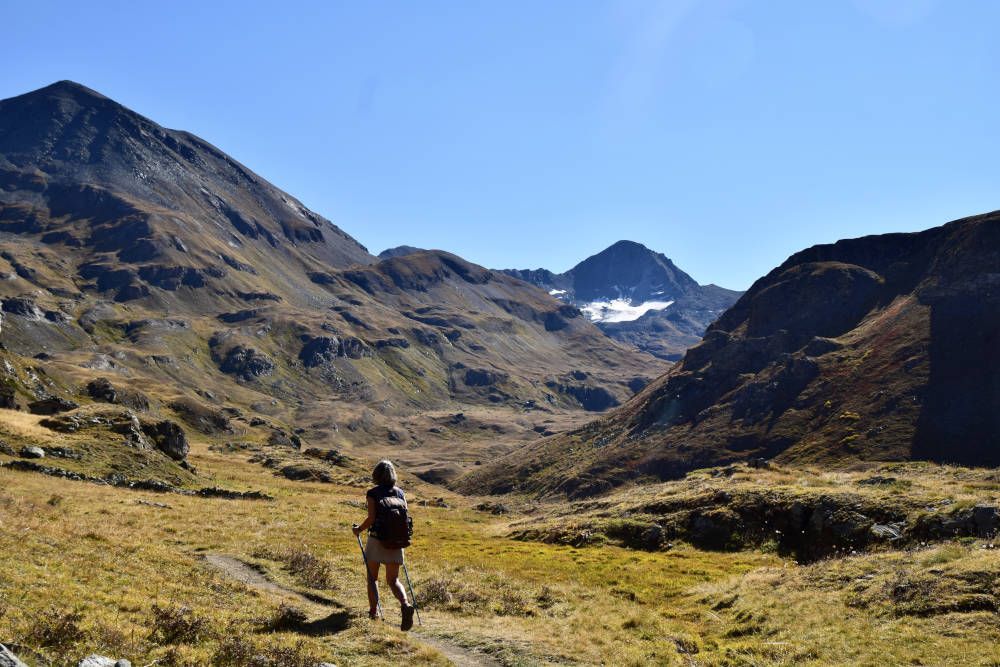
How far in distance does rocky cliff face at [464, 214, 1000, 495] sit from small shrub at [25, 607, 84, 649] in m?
105

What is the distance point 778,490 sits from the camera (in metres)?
42.4

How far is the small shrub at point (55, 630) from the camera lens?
1099 cm

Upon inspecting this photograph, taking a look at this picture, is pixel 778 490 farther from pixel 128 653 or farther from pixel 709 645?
pixel 128 653

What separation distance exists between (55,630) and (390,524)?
6.72 metres

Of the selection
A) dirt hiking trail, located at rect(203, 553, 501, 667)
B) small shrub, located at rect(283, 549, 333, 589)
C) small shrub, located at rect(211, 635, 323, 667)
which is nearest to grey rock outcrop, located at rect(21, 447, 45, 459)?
dirt hiking trail, located at rect(203, 553, 501, 667)

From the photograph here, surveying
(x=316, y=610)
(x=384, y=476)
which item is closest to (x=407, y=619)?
(x=384, y=476)

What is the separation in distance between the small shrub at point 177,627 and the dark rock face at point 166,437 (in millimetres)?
57835

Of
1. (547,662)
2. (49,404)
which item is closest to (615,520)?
(547,662)

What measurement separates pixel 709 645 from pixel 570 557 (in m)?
22.6

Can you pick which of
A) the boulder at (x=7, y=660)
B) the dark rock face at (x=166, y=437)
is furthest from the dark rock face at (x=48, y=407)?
the boulder at (x=7, y=660)

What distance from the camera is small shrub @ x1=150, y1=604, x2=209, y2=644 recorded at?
12.6m

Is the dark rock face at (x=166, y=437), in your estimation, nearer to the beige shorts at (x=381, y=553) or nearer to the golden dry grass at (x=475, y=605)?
the golden dry grass at (x=475, y=605)

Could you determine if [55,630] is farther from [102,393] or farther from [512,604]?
[102,393]

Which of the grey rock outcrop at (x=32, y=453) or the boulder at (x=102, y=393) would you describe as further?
the boulder at (x=102, y=393)
